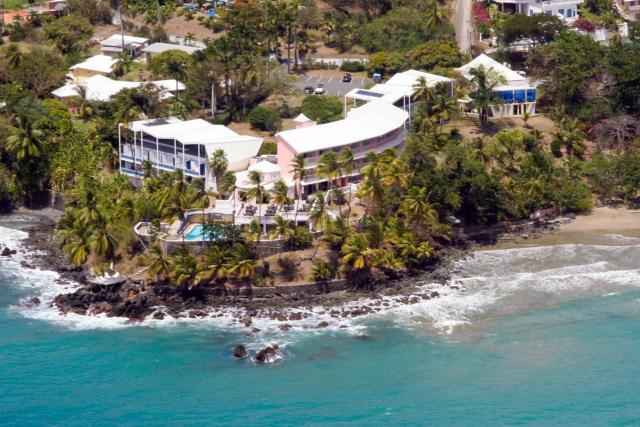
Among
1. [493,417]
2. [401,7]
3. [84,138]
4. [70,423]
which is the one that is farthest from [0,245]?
[401,7]

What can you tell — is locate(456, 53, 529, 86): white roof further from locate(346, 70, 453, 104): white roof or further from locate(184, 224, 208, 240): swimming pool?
locate(184, 224, 208, 240): swimming pool

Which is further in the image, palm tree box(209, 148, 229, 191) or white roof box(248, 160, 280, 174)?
palm tree box(209, 148, 229, 191)

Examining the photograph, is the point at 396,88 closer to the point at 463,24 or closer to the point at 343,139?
the point at 343,139

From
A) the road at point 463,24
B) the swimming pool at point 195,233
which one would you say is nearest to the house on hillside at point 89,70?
the road at point 463,24

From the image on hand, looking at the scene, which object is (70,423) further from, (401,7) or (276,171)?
(401,7)

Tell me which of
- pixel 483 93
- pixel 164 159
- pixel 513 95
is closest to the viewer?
pixel 164 159

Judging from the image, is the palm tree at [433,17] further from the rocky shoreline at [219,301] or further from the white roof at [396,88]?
the rocky shoreline at [219,301]

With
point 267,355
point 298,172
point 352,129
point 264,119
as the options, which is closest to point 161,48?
point 264,119

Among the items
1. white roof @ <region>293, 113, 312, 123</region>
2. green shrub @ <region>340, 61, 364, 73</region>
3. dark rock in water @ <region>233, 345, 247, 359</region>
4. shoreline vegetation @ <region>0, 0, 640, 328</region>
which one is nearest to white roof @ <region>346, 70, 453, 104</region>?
shoreline vegetation @ <region>0, 0, 640, 328</region>
